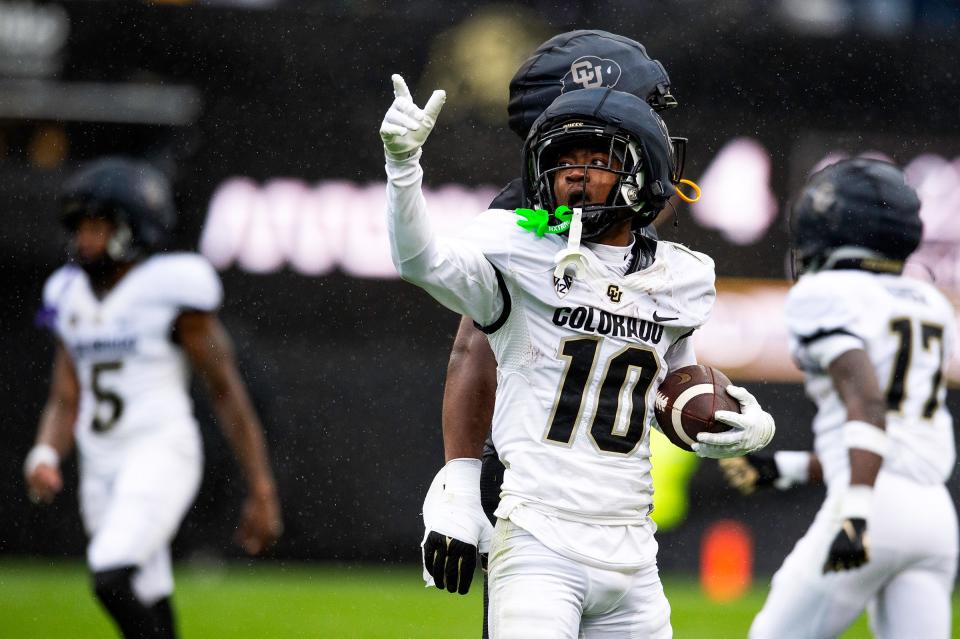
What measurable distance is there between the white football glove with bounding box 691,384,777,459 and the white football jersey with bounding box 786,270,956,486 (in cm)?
126

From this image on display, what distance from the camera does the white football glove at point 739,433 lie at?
3085mm

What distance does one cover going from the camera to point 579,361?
10.1 feet

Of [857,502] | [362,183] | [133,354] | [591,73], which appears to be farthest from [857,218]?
[362,183]

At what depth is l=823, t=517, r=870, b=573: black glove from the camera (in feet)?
13.4

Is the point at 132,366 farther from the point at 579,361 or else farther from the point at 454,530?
the point at 579,361

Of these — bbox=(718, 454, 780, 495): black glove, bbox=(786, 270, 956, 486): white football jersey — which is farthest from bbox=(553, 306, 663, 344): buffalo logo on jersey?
bbox=(718, 454, 780, 495): black glove

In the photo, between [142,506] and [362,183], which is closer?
[142,506]

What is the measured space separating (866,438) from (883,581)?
16.9 inches

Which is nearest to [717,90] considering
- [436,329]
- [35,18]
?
[436,329]

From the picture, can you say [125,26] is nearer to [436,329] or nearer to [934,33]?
[436,329]

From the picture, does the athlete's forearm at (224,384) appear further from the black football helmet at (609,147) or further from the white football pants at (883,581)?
the black football helmet at (609,147)

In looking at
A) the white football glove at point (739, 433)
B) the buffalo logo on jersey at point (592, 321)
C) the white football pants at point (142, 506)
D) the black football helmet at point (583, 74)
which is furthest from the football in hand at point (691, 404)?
the white football pants at point (142, 506)

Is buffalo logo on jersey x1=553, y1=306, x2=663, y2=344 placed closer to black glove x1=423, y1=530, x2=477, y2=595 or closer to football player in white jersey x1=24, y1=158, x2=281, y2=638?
black glove x1=423, y1=530, x2=477, y2=595

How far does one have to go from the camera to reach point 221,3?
8.01 metres
